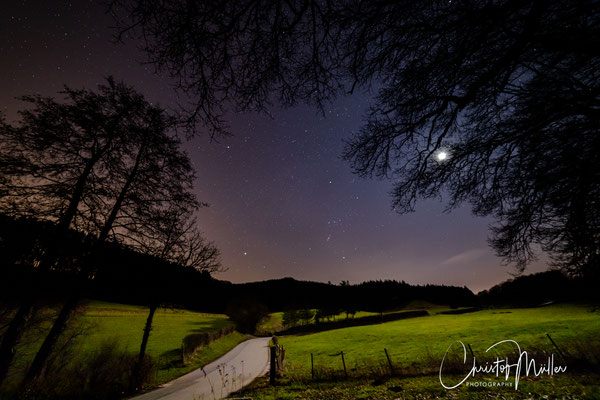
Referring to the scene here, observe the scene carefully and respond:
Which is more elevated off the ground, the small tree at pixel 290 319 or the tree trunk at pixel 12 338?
the tree trunk at pixel 12 338

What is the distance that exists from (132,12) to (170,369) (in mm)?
18655

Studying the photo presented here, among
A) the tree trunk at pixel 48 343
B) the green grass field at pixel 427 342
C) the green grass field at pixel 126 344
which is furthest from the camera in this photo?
the green grass field at pixel 427 342

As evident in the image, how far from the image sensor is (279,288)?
106438 millimetres

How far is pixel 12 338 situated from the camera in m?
5.51

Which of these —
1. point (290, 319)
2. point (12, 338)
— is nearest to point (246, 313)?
point (290, 319)

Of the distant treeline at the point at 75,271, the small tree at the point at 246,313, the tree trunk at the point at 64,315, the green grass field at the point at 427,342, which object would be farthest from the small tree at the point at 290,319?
the tree trunk at the point at 64,315

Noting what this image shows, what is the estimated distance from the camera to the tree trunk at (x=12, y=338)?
525 centimetres

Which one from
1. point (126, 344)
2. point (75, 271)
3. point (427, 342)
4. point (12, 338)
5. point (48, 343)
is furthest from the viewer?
point (126, 344)

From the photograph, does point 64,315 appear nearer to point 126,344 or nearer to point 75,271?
point 75,271

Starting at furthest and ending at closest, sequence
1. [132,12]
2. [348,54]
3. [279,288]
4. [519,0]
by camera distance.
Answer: [279,288]
[348,54]
[519,0]
[132,12]

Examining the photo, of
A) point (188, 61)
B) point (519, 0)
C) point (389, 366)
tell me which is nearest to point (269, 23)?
point (188, 61)

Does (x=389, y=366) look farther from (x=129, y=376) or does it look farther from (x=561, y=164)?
(x=129, y=376)

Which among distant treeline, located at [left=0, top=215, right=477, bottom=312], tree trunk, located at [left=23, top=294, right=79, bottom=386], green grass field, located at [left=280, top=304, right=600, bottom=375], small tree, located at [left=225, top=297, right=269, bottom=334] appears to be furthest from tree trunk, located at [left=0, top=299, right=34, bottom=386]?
small tree, located at [left=225, top=297, right=269, bottom=334]

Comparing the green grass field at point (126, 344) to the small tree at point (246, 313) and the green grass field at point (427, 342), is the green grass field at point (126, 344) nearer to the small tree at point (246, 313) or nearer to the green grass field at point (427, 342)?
the green grass field at point (427, 342)
